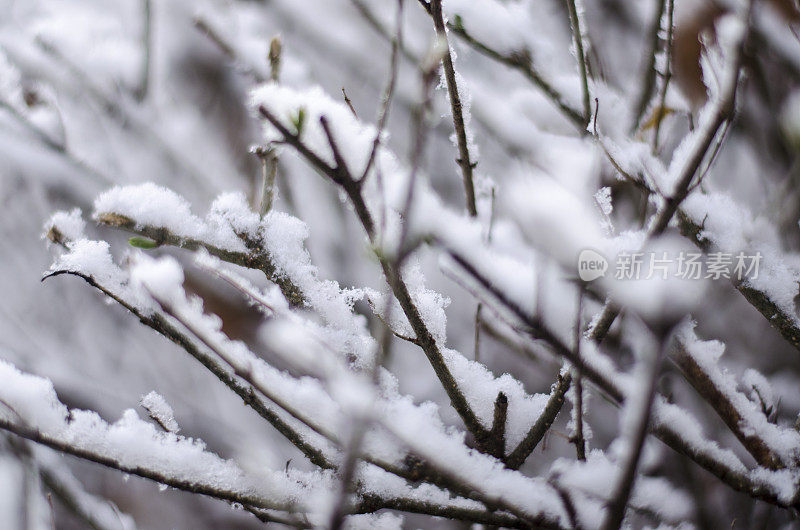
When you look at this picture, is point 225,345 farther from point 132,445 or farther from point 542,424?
point 542,424

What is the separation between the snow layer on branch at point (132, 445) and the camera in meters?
0.64

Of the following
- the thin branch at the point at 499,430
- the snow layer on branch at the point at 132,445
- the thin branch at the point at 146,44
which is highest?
the thin branch at the point at 146,44

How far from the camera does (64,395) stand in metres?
1.74

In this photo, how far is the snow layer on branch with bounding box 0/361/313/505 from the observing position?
2.10 ft

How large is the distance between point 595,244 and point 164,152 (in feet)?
5.84

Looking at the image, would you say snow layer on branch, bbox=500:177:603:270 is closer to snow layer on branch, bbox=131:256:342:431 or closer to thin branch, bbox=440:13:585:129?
snow layer on branch, bbox=131:256:342:431

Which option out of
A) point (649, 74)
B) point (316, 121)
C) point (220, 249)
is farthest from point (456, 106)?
point (649, 74)

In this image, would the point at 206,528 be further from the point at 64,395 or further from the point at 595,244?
the point at 595,244

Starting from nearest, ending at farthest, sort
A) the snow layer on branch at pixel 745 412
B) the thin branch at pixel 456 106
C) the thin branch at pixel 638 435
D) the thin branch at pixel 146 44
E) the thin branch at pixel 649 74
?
the thin branch at pixel 638 435 → the thin branch at pixel 456 106 → the snow layer on branch at pixel 745 412 → the thin branch at pixel 649 74 → the thin branch at pixel 146 44

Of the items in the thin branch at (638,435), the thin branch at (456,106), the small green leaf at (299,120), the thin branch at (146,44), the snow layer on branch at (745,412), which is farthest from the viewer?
the thin branch at (146,44)

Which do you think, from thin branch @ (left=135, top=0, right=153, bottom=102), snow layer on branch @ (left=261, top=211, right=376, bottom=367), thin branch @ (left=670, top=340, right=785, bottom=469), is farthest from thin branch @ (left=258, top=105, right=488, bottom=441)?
thin branch @ (left=135, top=0, right=153, bottom=102)

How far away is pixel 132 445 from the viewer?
66 cm

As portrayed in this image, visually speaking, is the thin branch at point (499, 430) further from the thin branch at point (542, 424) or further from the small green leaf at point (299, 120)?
the small green leaf at point (299, 120)

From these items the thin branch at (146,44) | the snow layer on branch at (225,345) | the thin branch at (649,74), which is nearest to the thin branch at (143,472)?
the snow layer on branch at (225,345)
